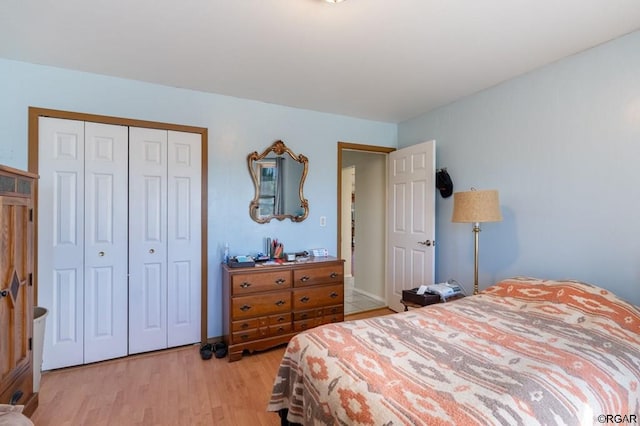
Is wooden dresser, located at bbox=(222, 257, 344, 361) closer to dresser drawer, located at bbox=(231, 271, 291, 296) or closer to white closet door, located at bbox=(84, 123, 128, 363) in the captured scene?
dresser drawer, located at bbox=(231, 271, 291, 296)

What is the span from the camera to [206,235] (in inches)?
116

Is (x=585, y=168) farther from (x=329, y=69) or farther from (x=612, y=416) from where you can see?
(x=329, y=69)

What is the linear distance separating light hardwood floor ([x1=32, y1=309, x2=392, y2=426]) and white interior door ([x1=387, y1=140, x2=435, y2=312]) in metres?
1.71

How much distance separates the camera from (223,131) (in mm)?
3029

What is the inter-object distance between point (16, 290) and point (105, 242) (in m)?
0.92

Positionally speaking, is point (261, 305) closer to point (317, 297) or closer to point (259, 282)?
point (259, 282)

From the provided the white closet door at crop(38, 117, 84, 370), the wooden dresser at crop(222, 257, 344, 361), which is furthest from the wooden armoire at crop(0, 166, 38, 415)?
the wooden dresser at crop(222, 257, 344, 361)

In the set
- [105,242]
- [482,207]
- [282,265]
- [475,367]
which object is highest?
[482,207]

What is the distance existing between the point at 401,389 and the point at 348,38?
6.67ft

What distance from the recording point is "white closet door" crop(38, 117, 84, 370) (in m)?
2.41

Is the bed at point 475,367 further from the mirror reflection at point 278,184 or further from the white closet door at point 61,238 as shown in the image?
the white closet door at point 61,238

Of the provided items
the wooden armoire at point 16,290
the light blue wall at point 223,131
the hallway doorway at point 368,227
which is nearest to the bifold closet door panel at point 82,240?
the light blue wall at point 223,131

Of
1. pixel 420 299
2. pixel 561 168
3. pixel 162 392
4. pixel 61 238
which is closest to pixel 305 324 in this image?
pixel 420 299

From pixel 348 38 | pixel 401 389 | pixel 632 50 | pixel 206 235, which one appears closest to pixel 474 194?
pixel 632 50
